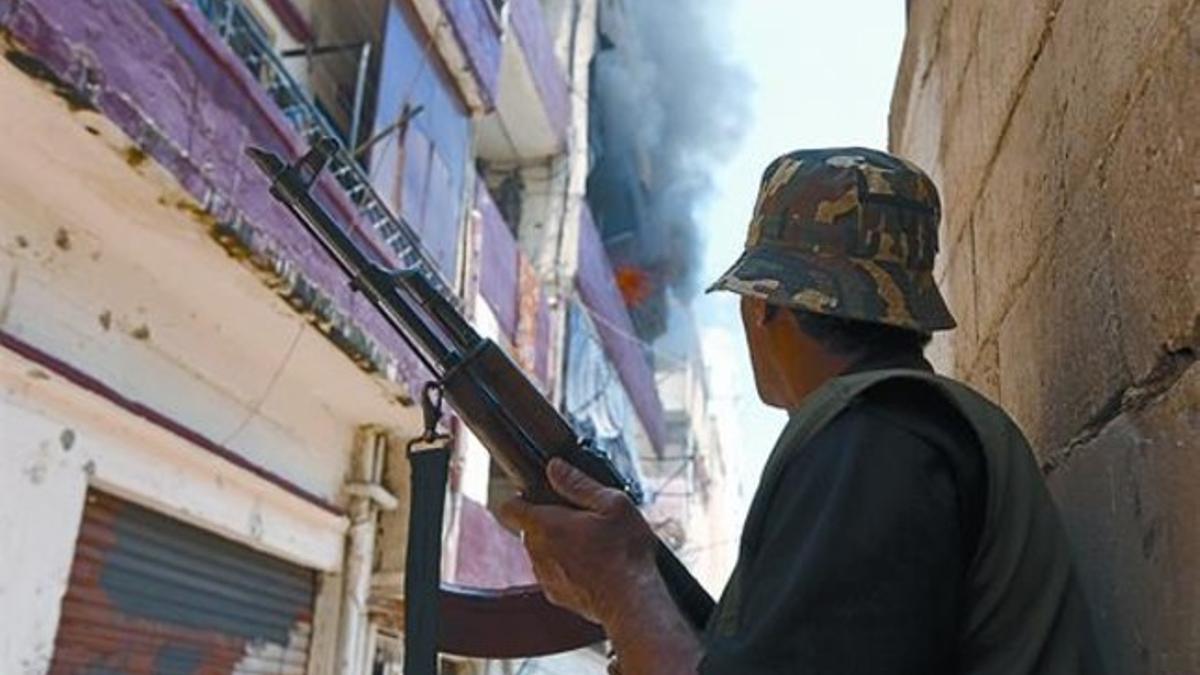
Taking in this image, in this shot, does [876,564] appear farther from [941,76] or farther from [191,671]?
Answer: [191,671]

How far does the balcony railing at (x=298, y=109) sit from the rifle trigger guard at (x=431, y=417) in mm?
2813

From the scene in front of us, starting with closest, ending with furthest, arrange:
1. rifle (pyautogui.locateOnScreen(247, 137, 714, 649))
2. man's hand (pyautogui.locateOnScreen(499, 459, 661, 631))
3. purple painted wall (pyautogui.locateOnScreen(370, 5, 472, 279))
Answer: man's hand (pyautogui.locateOnScreen(499, 459, 661, 631)) → rifle (pyautogui.locateOnScreen(247, 137, 714, 649)) → purple painted wall (pyautogui.locateOnScreen(370, 5, 472, 279))

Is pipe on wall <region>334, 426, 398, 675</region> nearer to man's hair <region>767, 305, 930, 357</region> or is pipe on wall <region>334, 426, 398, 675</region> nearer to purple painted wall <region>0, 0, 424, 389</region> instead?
purple painted wall <region>0, 0, 424, 389</region>

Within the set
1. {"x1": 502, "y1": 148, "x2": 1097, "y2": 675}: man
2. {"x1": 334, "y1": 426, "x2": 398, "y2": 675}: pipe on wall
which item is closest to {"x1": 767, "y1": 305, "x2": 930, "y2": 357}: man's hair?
{"x1": 502, "y1": 148, "x2": 1097, "y2": 675}: man

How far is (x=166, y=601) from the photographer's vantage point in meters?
A: 5.38

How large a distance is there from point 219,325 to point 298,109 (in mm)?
1224

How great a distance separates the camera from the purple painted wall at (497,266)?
30.9 feet

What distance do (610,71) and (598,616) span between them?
58.4ft

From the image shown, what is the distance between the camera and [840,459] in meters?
1.10

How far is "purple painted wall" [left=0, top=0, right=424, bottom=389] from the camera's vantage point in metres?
3.78

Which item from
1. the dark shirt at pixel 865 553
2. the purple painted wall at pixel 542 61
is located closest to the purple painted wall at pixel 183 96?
the dark shirt at pixel 865 553

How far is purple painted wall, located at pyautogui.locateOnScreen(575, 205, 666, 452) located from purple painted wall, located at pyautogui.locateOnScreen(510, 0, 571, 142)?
110 centimetres

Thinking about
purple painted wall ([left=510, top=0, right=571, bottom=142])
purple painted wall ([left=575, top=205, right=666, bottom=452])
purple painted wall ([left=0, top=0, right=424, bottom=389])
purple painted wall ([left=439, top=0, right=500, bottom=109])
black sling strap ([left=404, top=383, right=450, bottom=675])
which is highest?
purple painted wall ([left=510, top=0, right=571, bottom=142])

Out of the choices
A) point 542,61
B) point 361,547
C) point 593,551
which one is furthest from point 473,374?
point 542,61
